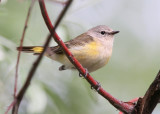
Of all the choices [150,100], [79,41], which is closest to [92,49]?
[79,41]

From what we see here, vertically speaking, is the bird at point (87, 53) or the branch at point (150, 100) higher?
the branch at point (150, 100)

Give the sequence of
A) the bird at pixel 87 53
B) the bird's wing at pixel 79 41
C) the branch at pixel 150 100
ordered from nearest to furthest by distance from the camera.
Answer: the branch at pixel 150 100 < the bird at pixel 87 53 < the bird's wing at pixel 79 41

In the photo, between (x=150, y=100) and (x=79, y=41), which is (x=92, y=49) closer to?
(x=79, y=41)

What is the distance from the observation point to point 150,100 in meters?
1.59

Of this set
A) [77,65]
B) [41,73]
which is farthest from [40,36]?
[77,65]

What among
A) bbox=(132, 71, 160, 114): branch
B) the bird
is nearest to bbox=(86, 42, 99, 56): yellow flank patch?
the bird

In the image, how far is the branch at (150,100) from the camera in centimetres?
153

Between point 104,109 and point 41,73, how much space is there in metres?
1.65

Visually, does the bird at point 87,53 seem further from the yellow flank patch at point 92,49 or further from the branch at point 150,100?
the branch at point 150,100

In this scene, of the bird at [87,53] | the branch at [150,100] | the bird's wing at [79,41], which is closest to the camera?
the branch at [150,100]

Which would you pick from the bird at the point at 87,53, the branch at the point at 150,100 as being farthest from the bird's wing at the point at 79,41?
the branch at the point at 150,100

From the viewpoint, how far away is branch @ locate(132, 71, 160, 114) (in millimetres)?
1532

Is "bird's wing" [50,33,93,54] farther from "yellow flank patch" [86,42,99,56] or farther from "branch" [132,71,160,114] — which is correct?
"branch" [132,71,160,114]

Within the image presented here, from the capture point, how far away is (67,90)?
125 inches
